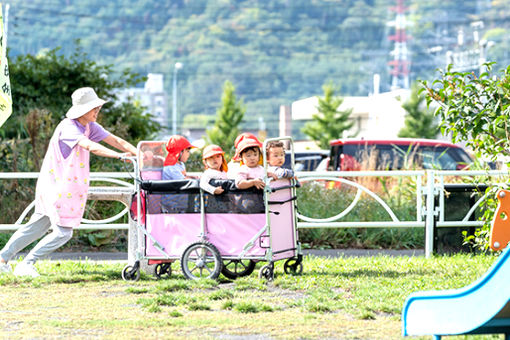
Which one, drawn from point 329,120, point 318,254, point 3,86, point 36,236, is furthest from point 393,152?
point 329,120

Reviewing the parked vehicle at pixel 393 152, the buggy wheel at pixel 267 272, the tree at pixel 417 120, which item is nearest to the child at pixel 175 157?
the buggy wheel at pixel 267 272

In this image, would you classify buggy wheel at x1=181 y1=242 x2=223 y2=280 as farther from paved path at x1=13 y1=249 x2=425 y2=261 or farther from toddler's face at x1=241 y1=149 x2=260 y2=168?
paved path at x1=13 y1=249 x2=425 y2=261

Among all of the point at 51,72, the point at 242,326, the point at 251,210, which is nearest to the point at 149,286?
the point at 251,210

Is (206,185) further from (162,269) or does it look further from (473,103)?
(473,103)

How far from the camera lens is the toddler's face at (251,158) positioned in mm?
8031

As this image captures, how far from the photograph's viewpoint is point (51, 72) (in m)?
16.9

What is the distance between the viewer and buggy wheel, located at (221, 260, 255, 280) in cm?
816

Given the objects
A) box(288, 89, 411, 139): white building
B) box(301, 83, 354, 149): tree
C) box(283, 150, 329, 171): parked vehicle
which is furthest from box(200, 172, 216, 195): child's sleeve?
box(301, 83, 354, 149): tree

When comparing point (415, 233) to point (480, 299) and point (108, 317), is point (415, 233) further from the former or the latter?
point (480, 299)

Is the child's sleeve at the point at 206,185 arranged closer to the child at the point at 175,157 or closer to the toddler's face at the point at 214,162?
the toddler's face at the point at 214,162

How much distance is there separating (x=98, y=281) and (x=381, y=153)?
33.1ft

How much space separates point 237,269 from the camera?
29.3ft

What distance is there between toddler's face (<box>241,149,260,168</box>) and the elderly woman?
3.59 ft

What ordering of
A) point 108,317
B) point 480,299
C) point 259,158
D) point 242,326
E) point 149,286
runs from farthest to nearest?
point 259,158 < point 149,286 < point 108,317 < point 242,326 < point 480,299
